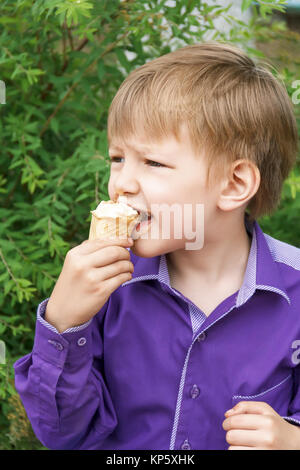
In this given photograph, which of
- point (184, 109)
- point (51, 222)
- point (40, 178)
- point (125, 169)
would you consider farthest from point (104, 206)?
point (40, 178)

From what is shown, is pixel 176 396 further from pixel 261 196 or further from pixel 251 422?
pixel 261 196

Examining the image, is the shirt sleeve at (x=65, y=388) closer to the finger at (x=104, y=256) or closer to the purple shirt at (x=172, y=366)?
the purple shirt at (x=172, y=366)

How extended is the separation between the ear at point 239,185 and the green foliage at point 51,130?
618 millimetres

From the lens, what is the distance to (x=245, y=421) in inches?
58.5

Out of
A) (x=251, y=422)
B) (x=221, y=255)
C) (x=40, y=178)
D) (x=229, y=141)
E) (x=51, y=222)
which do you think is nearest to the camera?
(x=251, y=422)

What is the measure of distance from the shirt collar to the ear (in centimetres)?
17

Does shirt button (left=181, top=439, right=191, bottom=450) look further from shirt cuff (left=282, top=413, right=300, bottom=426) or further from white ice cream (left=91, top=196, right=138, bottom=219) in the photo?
white ice cream (left=91, top=196, right=138, bottom=219)

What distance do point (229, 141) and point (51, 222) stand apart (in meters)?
0.86

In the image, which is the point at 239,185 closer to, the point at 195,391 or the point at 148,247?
the point at 148,247

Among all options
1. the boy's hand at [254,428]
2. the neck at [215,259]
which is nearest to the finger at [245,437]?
the boy's hand at [254,428]

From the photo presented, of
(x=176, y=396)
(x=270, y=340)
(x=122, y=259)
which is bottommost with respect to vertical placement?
(x=176, y=396)

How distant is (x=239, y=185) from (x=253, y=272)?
0.24 metres

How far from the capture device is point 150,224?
157 cm

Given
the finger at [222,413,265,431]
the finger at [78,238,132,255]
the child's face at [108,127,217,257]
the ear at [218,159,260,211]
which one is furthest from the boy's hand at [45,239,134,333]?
the finger at [222,413,265,431]
